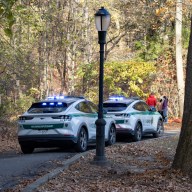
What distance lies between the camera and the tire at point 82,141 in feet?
47.9

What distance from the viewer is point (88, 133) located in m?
15.3

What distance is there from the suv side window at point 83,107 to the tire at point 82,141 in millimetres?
629

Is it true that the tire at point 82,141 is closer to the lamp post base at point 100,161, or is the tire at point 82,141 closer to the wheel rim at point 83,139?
the wheel rim at point 83,139

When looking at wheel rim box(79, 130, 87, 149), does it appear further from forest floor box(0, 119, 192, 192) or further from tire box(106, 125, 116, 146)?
tire box(106, 125, 116, 146)

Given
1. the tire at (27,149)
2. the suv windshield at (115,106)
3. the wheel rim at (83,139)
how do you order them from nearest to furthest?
the wheel rim at (83,139), the tire at (27,149), the suv windshield at (115,106)

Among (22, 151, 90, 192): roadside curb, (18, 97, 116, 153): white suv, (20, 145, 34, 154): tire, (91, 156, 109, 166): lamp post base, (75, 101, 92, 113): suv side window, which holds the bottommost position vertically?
(20, 145, 34, 154): tire

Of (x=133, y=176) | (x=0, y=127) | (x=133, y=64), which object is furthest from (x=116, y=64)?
(x=133, y=176)

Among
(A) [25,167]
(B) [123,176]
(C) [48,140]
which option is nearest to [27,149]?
(C) [48,140]

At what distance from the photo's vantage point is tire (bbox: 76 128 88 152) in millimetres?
14598

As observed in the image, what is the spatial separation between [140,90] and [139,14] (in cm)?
451

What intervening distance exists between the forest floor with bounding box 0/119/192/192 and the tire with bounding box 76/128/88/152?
0.82 m

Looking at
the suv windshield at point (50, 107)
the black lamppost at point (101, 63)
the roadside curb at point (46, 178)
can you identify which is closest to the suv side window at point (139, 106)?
the suv windshield at point (50, 107)

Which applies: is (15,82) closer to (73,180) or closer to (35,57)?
(35,57)

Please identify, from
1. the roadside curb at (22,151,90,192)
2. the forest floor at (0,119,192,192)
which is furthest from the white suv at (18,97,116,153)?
the roadside curb at (22,151,90,192)
